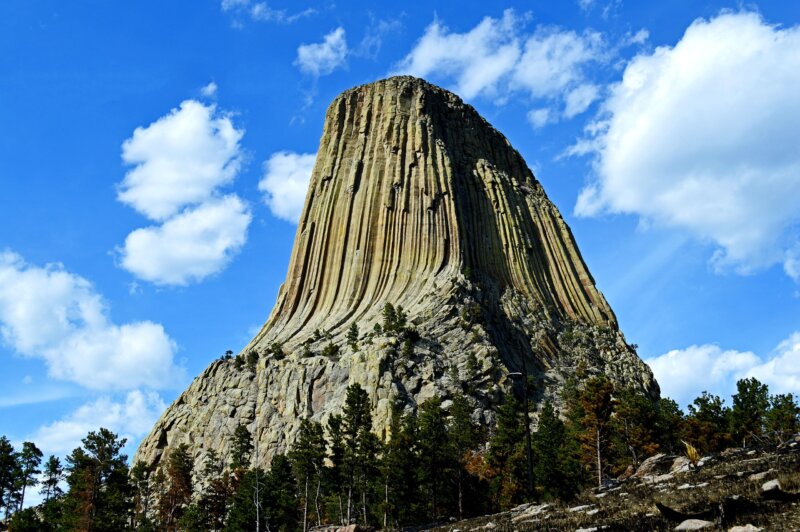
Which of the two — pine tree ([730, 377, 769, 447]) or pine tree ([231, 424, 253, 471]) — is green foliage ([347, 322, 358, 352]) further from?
pine tree ([730, 377, 769, 447])

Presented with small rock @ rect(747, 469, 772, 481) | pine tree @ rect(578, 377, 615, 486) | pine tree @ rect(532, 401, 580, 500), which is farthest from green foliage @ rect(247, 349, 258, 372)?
small rock @ rect(747, 469, 772, 481)

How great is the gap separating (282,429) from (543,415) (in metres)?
31.9

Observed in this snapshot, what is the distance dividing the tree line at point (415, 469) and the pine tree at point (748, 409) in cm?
16

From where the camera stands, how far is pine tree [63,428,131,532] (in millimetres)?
51622

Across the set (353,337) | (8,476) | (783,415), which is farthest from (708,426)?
(8,476)

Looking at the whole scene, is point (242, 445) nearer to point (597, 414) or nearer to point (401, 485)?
point (401, 485)

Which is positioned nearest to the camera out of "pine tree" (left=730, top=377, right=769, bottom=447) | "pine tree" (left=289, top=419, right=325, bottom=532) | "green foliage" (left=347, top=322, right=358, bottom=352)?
"pine tree" (left=289, top=419, right=325, bottom=532)

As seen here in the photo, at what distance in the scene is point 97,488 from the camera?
52688mm

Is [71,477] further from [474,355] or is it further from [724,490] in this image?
[724,490]

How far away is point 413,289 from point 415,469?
51741 mm

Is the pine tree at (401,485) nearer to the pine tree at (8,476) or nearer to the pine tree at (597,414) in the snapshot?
the pine tree at (597,414)

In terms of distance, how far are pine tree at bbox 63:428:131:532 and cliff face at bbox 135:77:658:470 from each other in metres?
28.0

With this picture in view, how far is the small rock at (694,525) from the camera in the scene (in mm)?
17234

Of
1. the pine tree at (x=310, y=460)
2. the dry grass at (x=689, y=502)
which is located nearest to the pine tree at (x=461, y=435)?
the pine tree at (x=310, y=460)
